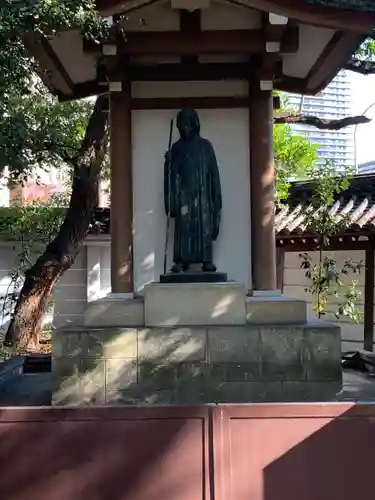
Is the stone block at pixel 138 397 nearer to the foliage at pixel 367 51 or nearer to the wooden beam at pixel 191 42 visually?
the wooden beam at pixel 191 42

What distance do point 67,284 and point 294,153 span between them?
5870 mm

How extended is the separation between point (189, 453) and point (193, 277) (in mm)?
2683

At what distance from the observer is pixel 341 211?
10.3m

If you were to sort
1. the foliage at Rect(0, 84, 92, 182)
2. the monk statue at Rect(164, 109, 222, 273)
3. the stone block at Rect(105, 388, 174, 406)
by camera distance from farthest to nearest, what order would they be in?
1. the monk statue at Rect(164, 109, 222, 273)
2. the stone block at Rect(105, 388, 174, 406)
3. the foliage at Rect(0, 84, 92, 182)

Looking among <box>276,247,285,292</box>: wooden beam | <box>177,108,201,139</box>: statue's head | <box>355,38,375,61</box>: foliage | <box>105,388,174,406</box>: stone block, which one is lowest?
<box>105,388,174,406</box>: stone block

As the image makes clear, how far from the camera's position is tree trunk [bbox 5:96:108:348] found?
10.3m

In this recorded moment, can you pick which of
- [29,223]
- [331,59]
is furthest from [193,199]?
[29,223]

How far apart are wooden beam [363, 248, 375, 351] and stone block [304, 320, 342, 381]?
4716mm

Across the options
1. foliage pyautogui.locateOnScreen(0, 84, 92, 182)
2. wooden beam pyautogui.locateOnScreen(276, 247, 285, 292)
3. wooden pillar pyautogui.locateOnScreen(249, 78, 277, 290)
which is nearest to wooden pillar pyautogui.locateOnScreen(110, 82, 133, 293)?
foliage pyautogui.locateOnScreen(0, 84, 92, 182)

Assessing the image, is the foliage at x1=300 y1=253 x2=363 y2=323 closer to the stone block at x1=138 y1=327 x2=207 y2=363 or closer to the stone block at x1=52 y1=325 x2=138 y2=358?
the stone block at x1=138 y1=327 x2=207 y2=363

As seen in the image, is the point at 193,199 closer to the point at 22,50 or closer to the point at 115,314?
the point at 115,314

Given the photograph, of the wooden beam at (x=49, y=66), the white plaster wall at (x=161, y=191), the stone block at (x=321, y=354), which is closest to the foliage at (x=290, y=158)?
the white plaster wall at (x=161, y=191)

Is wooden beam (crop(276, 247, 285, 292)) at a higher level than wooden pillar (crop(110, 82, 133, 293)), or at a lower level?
lower

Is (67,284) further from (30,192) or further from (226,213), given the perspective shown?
(226,213)
